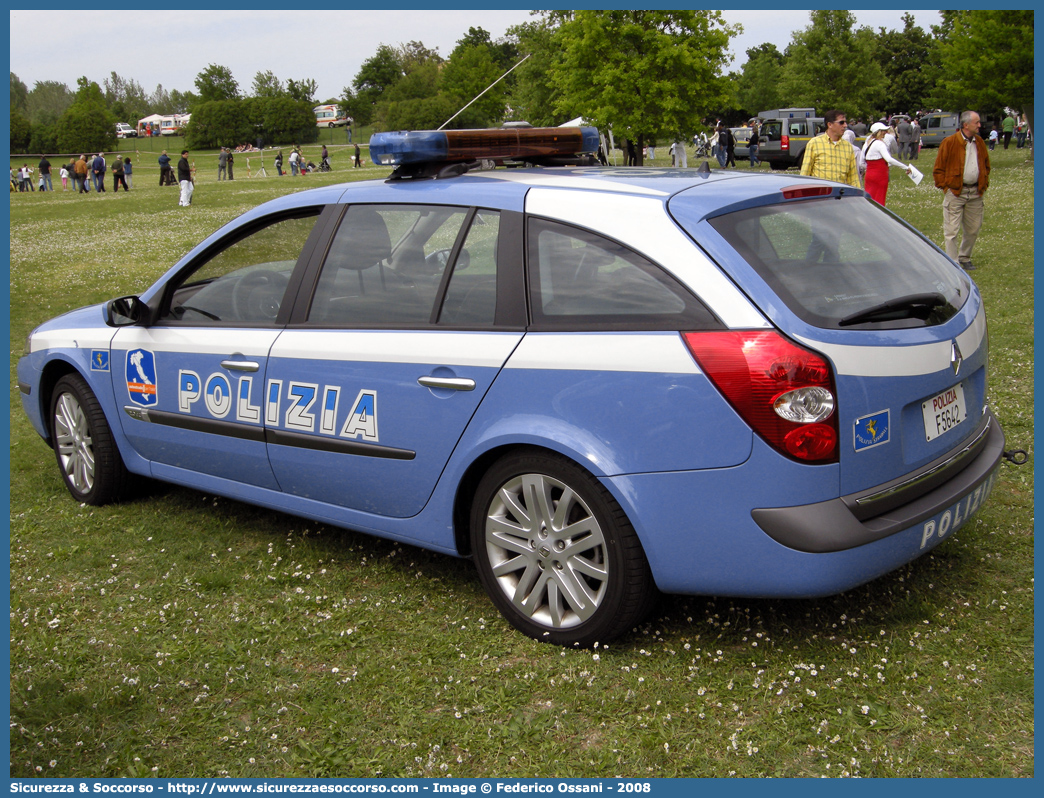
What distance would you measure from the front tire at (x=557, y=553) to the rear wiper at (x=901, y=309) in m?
1.00

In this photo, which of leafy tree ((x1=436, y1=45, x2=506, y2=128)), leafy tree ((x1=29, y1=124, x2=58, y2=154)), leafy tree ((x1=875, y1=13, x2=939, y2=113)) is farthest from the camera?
leafy tree ((x1=875, y1=13, x2=939, y2=113))

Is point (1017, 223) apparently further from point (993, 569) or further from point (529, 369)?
point (529, 369)

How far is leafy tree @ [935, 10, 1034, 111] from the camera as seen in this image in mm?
34500

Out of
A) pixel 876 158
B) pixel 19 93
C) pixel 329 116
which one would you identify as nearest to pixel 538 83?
pixel 876 158

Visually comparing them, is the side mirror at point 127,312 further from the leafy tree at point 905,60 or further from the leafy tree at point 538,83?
the leafy tree at point 905,60

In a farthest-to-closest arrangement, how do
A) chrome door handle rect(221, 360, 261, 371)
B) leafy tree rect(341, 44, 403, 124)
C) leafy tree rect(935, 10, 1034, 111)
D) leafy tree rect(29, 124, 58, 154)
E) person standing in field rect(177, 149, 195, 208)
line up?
leafy tree rect(341, 44, 403, 124) → leafy tree rect(29, 124, 58, 154) → leafy tree rect(935, 10, 1034, 111) → person standing in field rect(177, 149, 195, 208) → chrome door handle rect(221, 360, 261, 371)

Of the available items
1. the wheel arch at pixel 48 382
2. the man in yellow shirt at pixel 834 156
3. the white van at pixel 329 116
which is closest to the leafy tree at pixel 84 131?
the white van at pixel 329 116

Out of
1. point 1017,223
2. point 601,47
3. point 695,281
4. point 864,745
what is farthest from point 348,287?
point 601,47

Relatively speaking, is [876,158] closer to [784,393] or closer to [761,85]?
[784,393]

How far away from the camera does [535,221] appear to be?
358cm

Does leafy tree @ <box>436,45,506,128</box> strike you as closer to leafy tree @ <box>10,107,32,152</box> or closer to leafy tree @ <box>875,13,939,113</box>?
leafy tree @ <box>10,107,32,152</box>

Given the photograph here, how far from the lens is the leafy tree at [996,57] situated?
113ft

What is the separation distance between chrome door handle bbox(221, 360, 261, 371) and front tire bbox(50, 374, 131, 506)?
1.18m

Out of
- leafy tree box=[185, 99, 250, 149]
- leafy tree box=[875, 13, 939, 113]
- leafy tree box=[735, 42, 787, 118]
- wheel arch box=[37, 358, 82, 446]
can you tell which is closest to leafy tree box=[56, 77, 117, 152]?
leafy tree box=[185, 99, 250, 149]
